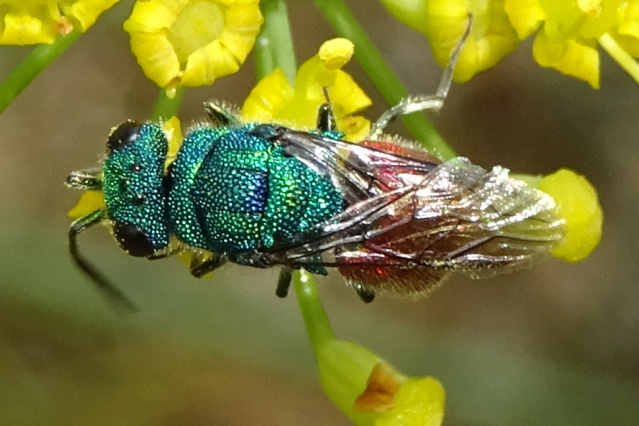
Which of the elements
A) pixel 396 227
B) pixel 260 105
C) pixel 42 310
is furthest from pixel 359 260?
pixel 42 310

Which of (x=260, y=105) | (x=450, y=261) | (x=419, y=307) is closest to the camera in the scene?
(x=450, y=261)

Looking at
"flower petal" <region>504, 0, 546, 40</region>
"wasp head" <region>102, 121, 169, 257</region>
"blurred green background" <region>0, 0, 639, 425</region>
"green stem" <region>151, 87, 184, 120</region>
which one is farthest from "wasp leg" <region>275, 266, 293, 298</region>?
"blurred green background" <region>0, 0, 639, 425</region>

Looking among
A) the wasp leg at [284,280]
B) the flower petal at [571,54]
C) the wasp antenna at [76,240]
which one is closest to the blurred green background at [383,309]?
the wasp antenna at [76,240]

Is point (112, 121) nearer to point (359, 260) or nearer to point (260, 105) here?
point (260, 105)

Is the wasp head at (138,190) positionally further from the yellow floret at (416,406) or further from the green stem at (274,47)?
the yellow floret at (416,406)

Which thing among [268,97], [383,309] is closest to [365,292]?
[268,97]

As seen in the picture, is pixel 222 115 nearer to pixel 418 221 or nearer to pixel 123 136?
pixel 123 136

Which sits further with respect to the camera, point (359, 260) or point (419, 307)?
point (419, 307)
